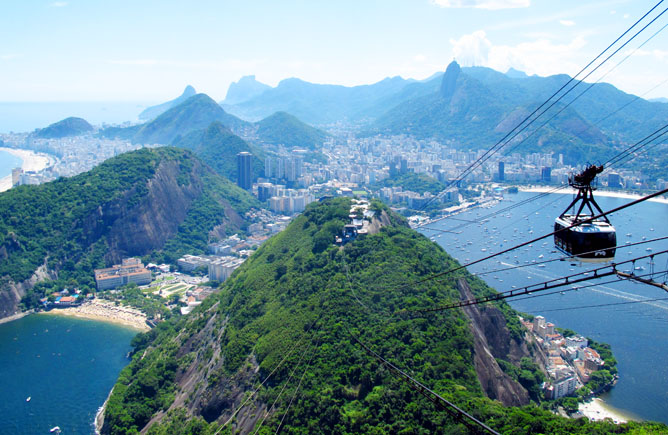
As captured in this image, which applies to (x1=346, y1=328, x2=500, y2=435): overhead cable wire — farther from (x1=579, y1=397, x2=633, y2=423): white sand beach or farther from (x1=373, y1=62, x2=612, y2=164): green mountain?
(x1=373, y1=62, x2=612, y2=164): green mountain

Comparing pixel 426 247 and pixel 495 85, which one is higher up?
pixel 495 85

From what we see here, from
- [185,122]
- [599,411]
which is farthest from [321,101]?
A: [599,411]

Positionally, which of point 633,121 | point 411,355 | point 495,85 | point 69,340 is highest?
point 495,85

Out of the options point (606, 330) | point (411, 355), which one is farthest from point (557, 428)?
point (606, 330)

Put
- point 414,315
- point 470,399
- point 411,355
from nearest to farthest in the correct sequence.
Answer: point 470,399, point 411,355, point 414,315

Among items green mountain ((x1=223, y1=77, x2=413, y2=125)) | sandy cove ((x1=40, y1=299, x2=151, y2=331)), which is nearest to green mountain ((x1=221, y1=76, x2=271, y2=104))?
green mountain ((x1=223, y1=77, x2=413, y2=125))

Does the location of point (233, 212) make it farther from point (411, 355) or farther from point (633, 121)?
point (633, 121)
